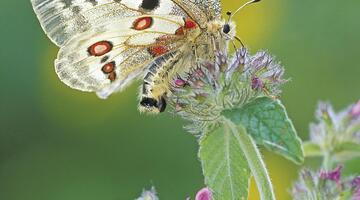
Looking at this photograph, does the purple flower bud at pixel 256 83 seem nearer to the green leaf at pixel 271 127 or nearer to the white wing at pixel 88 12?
the green leaf at pixel 271 127

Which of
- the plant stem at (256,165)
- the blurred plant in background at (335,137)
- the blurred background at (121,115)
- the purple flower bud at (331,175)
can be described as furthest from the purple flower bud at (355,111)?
the blurred background at (121,115)

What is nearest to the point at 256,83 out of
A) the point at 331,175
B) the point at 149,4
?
the point at 331,175

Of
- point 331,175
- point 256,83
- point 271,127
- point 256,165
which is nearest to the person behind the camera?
point 271,127

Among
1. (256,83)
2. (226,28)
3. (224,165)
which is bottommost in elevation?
(224,165)

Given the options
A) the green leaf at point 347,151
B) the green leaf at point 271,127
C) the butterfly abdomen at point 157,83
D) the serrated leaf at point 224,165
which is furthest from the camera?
the green leaf at point 347,151

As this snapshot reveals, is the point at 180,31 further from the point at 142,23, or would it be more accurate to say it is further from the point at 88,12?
the point at 88,12

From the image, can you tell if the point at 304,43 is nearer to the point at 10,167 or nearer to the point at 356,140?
the point at 10,167

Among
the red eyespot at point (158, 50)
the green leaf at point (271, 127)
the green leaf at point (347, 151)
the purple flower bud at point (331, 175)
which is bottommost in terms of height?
the green leaf at point (271, 127)

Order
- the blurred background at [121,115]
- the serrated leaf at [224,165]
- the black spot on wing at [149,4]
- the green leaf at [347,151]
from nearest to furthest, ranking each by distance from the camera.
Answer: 1. the serrated leaf at [224,165]
2. the black spot on wing at [149,4]
3. the green leaf at [347,151]
4. the blurred background at [121,115]
